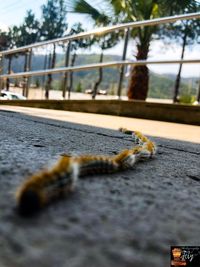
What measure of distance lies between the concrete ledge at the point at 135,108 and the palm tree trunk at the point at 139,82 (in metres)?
2.56

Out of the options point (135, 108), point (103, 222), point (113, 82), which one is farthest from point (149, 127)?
point (113, 82)

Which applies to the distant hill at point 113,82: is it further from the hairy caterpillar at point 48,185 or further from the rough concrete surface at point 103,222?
the hairy caterpillar at point 48,185

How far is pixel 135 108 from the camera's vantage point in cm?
535

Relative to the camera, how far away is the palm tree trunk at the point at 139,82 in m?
8.42

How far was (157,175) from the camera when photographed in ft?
4.00

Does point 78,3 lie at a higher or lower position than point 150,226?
higher

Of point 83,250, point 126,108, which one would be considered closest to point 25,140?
point 83,250

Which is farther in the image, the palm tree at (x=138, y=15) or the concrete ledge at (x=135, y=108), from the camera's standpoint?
the palm tree at (x=138, y=15)

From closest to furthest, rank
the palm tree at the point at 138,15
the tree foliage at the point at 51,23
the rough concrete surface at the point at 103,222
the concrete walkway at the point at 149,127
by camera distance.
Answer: the rough concrete surface at the point at 103,222 < the concrete walkway at the point at 149,127 < the palm tree at the point at 138,15 < the tree foliage at the point at 51,23

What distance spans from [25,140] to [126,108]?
3847mm

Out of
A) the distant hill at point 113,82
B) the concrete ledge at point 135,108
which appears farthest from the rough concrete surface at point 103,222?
the distant hill at point 113,82

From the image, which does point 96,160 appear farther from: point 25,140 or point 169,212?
point 25,140

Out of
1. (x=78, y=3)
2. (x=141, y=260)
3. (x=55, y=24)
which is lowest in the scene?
(x=141, y=260)

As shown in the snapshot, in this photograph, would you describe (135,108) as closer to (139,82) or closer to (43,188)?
(139,82)
